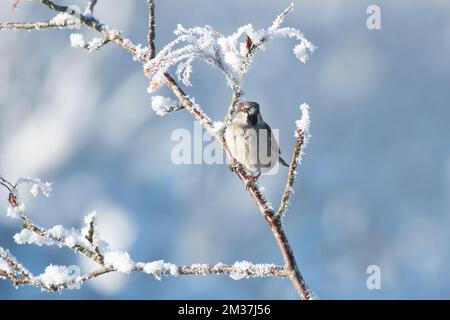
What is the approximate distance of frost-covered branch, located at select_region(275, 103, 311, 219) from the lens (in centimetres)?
185

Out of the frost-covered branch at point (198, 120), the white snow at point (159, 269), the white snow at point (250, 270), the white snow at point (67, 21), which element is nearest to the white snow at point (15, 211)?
the frost-covered branch at point (198, 120)

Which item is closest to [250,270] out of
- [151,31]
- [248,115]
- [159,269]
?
[159,269]

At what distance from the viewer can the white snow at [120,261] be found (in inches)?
80.2

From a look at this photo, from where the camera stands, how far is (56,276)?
215 cm

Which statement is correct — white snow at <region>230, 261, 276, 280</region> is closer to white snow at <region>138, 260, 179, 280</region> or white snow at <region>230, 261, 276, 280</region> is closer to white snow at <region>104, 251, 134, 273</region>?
white snow at <region>138, 260, 179, 280</region>

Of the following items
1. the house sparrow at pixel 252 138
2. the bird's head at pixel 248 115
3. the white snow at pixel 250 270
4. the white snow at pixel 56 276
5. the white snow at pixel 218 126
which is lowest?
the white snow at pixel 250 270

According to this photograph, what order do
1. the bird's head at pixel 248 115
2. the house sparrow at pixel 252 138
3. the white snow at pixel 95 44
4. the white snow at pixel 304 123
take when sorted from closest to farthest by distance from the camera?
the white snow at pixel 304 123
the white snow at pixel 95 44
the house sparrow at pixel 252 138
the bird's head at pixel 248 115

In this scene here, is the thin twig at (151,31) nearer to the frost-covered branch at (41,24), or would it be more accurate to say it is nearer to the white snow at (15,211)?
the frost-covered branch at (41,24)

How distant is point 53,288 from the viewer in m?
2.15

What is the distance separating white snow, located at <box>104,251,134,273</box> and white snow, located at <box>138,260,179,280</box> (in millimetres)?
57

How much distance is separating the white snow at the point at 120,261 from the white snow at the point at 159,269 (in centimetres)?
6
